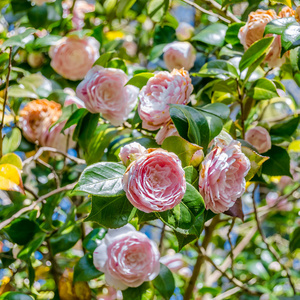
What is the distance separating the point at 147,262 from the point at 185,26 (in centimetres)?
72

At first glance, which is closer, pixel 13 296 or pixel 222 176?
pixel 222 176

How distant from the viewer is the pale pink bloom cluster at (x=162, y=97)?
0.61 meters

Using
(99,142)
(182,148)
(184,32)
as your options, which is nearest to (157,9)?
(184,32)

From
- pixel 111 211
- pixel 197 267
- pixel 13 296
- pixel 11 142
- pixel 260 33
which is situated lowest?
pixel 197 267

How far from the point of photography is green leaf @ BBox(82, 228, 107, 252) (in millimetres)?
819

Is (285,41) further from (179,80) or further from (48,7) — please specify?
(48,7)

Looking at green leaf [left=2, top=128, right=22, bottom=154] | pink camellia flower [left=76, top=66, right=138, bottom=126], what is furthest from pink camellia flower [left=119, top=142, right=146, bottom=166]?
green leaf [left=2, top=128, right=22, bottom=154]

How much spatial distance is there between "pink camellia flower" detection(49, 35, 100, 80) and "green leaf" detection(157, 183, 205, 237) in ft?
2.17

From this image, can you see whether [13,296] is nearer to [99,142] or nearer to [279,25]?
[99,142]

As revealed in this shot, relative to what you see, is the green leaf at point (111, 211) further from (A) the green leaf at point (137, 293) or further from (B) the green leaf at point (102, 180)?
(A) the green leaf at point (137, 293)

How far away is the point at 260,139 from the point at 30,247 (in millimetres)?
510

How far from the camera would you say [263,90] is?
74cm

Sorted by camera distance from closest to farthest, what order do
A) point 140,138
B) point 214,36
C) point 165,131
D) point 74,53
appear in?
1. point 165,131
2. point 140,138
3. point 214,36
4. point 74,53

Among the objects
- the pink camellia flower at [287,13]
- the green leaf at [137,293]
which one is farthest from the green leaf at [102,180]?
the pink camellia flower at [287,13]
